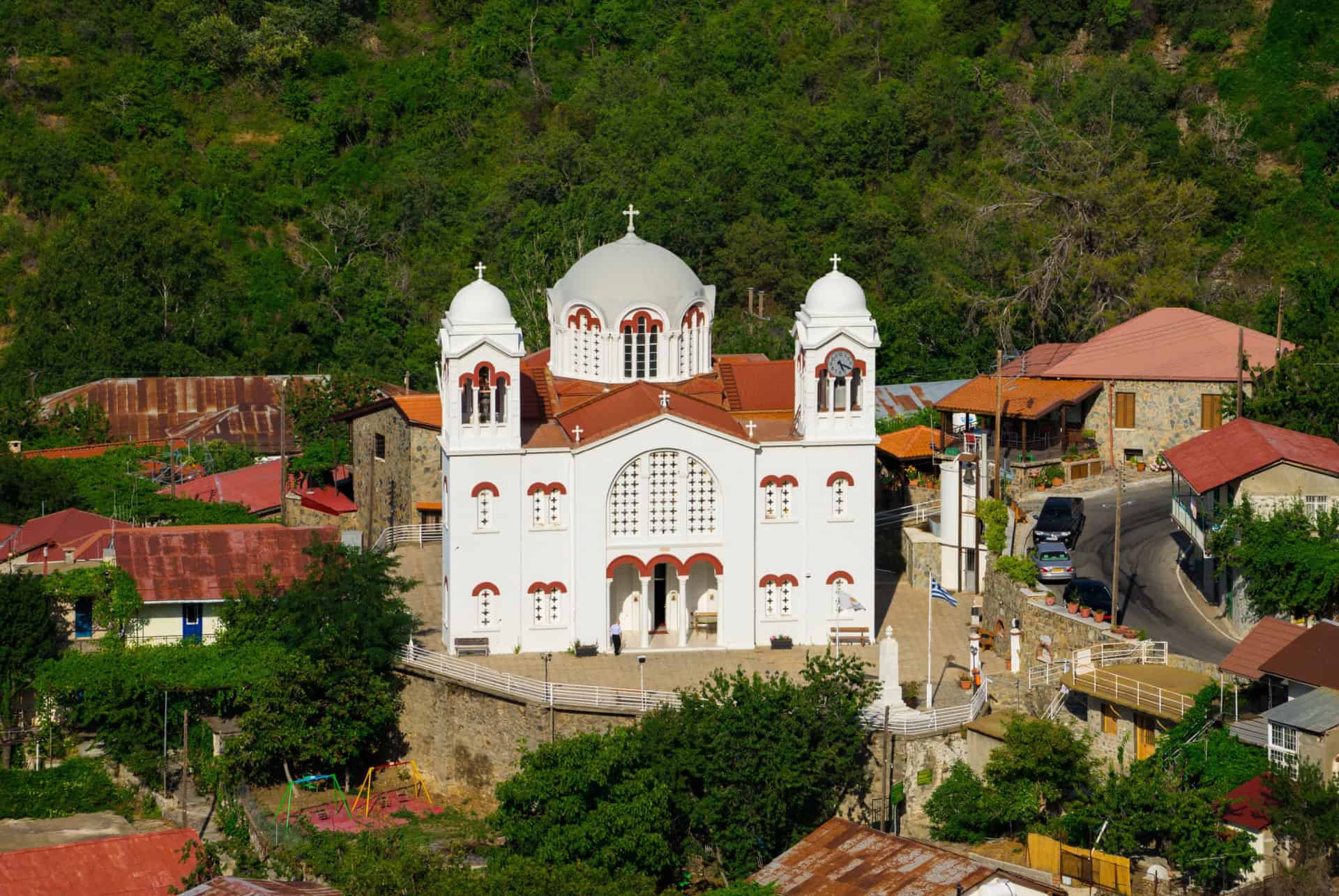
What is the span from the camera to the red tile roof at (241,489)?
68188mm

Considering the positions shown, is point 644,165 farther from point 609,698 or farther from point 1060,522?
point 609,698

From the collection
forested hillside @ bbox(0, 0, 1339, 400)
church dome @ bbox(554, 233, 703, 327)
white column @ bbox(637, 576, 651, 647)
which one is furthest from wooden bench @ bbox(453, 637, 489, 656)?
forested hillside @ bbox(0, 0, 1339, 400)

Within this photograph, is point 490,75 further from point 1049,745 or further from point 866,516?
point 1049,745

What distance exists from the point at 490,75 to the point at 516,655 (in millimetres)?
55587

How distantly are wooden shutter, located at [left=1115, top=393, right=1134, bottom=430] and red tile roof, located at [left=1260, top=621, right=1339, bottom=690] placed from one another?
20.2 m

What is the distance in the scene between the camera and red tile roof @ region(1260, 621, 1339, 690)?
42.3 metres

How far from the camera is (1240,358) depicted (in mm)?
57594

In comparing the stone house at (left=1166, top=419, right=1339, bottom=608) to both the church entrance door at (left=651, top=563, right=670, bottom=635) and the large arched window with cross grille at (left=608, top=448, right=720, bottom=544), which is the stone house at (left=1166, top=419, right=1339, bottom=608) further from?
the church entrance door at (left=651, top=563, right=670, bottom=635)

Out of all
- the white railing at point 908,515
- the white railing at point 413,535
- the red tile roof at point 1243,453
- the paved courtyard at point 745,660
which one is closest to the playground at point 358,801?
the paved courtyard at point 745,660

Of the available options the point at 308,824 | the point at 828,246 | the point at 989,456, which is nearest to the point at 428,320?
the point at 828,246

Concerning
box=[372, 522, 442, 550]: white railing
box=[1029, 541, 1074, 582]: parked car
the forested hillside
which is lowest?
box=[1029, 541, 1074, 582]: parked car

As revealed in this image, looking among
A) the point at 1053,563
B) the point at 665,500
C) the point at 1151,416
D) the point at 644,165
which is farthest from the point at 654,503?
the point at 644,165

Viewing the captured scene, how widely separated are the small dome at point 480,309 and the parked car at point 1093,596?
575 inches

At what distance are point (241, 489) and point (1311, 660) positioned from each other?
37258mm
